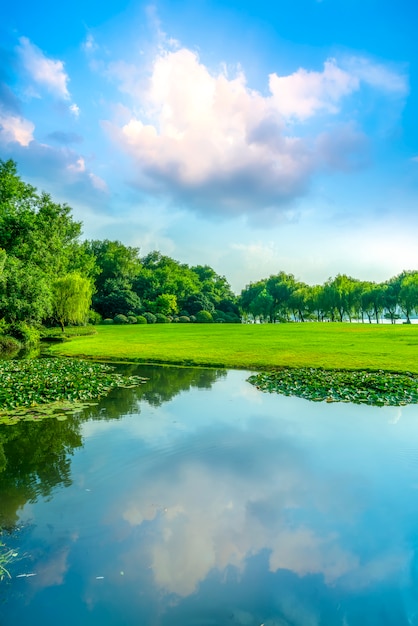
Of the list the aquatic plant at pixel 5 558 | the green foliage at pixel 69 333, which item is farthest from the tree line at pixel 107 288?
the aquatic plant at pixel 5 558

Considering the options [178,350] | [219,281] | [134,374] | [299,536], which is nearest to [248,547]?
[299,536]

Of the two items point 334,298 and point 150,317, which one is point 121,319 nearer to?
point 150,317

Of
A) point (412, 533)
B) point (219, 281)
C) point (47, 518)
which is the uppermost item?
point (219, 281)

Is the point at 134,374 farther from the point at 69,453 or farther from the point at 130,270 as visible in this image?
the point at 130,270

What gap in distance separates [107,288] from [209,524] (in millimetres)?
59160

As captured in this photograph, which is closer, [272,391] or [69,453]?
[69,453]

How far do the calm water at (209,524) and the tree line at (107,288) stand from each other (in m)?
22.4

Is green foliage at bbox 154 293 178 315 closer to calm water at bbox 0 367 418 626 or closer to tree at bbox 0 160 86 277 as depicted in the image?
tree at bbox 0 160 86 277

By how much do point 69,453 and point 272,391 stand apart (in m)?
7.62

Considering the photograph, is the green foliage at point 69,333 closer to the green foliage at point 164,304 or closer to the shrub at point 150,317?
the shrub at point 150,317

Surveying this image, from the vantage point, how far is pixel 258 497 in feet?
20.1

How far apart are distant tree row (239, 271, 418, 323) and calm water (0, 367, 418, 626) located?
59753 millimetres

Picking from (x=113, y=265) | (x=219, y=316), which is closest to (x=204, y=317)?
(x=219, y=316)

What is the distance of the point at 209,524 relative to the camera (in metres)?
5.38
